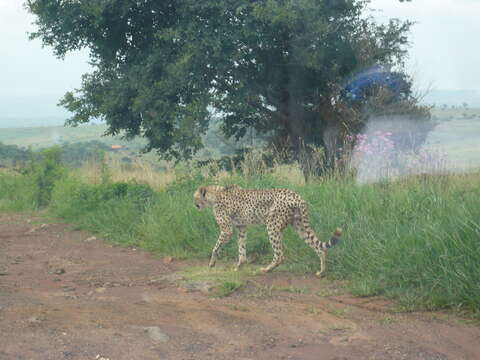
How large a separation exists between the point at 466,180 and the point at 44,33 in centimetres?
1032

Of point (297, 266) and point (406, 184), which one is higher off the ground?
point (406, 184)

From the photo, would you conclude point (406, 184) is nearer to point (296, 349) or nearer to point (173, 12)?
point (296, 349)

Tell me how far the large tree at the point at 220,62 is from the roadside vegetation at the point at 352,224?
5.73ft

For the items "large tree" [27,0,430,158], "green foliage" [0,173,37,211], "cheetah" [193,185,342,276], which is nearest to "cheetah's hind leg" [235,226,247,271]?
"cheetah" [193,185,342,276]

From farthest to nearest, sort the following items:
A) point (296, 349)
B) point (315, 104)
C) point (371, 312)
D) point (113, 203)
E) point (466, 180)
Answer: point (315, 104), point (113, 203), point (466, 180), point (371, 312), point (296, 349)

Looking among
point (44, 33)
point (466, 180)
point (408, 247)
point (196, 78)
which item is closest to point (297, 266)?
point (408, 247)

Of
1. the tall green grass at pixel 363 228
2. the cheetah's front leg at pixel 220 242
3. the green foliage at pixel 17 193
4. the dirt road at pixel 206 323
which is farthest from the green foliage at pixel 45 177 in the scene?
the cheetah's front leg at pixel 220 242

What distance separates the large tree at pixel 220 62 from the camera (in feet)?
43.9

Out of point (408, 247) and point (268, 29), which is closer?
point (408, 247)

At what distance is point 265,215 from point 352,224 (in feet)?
3.15

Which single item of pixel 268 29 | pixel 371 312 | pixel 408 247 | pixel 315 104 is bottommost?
pixel 371 312

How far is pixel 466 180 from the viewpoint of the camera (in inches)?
321

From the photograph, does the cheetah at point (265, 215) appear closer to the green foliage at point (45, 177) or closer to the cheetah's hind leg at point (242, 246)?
the cheetah's hind leg at point (242, 246)

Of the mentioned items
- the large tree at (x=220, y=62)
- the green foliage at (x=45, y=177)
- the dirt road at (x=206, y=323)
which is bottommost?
the dirt road at (x=206, y=323)
